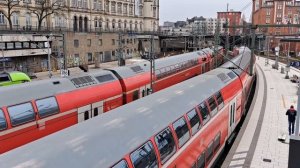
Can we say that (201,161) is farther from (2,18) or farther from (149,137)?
(2,18)

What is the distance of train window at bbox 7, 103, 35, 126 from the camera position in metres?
9.67

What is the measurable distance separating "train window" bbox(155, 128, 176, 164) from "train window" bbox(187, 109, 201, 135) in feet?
4.95

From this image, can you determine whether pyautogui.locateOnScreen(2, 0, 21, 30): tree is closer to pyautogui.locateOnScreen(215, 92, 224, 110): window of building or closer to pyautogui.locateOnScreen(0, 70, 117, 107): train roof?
pyautogui.locateOnScreen(0, 70, 117, 107): train roof

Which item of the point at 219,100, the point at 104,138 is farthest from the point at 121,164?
the point at 219,100

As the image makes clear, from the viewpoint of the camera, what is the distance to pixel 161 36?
87.8 m

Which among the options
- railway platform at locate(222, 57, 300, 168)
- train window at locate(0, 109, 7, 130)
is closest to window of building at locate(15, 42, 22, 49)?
railway platform at locate(222, 57, 300, 168)

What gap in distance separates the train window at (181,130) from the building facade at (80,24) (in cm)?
3131

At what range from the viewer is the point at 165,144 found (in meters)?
7.57

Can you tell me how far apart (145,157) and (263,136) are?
12.0 metres

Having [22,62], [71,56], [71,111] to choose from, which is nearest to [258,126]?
[71,111]

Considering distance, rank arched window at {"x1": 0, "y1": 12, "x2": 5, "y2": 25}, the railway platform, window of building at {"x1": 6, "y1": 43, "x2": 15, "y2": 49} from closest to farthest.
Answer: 1. the railway platform
2. window of building at {"x1": 6, "y1": 43, "x2": 15, "y2": 49}
3. arched window at {"x1": 0, "y1": 12, "x2": 5, "y2": 25}

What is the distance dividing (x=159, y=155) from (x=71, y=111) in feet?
18.6

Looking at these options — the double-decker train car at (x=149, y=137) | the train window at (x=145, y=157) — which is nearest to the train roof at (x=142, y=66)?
the double-decker train car at (x=149, y=137)

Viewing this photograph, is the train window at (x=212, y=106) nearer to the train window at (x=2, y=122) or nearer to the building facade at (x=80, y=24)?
the train window at (x=2, y=122)
